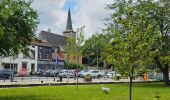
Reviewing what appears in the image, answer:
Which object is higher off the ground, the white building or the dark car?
the white building

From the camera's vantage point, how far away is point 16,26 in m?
26.9

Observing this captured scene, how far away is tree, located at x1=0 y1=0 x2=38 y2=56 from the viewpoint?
24.9 meters

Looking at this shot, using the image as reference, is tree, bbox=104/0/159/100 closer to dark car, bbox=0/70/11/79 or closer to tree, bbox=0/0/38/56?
tree, bbox=0/0/38/56

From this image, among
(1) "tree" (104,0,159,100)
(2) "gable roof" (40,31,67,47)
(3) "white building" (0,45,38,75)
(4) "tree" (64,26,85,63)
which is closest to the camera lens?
(1) "tree" (104,0,159,100)

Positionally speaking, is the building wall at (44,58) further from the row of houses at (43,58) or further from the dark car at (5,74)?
the dark car at (5,74)

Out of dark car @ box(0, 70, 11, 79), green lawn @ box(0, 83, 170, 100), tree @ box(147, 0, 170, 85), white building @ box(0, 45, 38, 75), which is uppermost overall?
tree @ box(147, 0, 170, 85)

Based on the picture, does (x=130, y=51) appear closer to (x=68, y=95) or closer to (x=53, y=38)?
(x=68, y=95)

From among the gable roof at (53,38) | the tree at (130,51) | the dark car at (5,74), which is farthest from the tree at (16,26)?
the gable roof at (53,38)

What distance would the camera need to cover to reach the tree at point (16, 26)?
81.6ft

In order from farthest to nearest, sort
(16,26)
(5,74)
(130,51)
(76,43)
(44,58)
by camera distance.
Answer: (44,58), (5,74), (76,43), (16,26), (130,51)

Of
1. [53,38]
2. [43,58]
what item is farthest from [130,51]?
[53,38]

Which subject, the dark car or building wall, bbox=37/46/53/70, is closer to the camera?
the dark car

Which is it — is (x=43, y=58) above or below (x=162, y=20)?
below

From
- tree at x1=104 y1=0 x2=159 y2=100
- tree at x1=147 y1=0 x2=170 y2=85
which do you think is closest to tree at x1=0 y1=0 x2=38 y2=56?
tree at x1=104 y1=0 x2=159 y2=100
